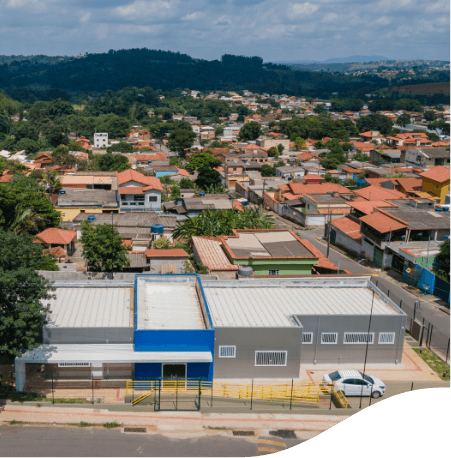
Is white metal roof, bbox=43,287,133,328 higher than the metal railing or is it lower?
higher

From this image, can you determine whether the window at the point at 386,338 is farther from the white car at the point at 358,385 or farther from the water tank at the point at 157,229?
the water tank at the point at 157,229

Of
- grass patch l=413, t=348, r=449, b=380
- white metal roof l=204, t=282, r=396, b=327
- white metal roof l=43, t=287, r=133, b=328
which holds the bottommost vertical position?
grass patch l=413, t=348, r=449, b=380

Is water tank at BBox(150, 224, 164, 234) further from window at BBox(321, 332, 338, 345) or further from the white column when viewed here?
the white column

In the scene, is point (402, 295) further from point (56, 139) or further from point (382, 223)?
point (56, 139)

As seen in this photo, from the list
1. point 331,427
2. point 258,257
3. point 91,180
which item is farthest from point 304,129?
point 331,427

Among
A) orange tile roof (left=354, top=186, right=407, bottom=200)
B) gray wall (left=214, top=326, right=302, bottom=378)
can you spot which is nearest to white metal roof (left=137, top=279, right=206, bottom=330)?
gray wall (left=214, top=326, right=302, bottom=378)
